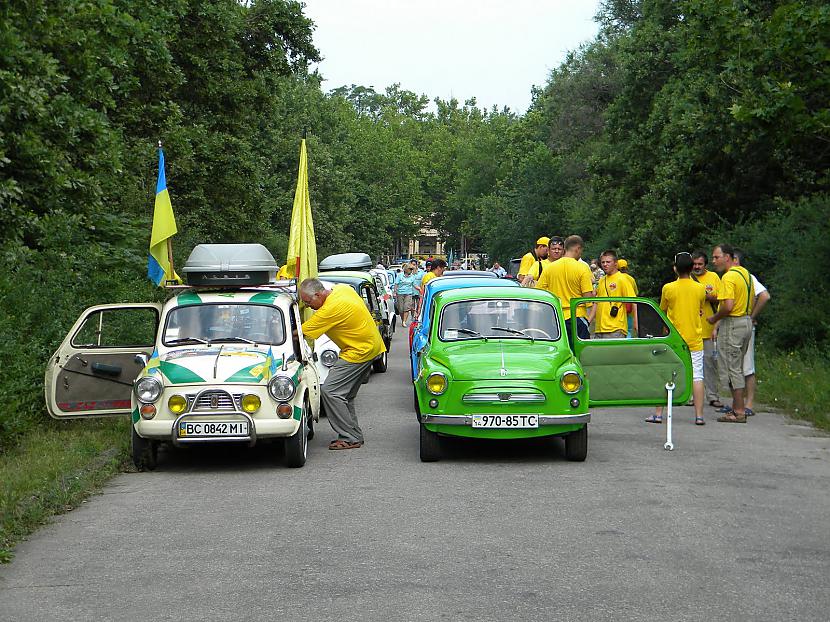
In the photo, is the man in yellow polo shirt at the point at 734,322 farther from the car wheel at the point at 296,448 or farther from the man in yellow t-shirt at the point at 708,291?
the car wheel at the point at 296,448

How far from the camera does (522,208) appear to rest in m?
69.4

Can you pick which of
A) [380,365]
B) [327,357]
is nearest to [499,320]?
[327,357]

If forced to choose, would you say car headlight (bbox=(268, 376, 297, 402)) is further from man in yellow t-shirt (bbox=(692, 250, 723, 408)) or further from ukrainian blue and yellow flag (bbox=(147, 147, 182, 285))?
man in yellow t-shirt (bbox=(692, 250, 723, 408))

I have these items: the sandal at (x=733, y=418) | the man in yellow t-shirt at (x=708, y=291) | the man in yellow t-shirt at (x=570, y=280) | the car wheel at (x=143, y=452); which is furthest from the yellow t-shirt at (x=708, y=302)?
the car wheel at (x=143, y=452)

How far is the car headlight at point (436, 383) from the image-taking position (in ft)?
37.6

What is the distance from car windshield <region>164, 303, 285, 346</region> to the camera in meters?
12.1

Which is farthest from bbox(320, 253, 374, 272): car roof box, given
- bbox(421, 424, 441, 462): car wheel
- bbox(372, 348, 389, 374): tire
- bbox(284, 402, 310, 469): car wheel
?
bbox(284, 402, 310, 469): car wheel

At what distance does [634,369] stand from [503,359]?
4.69 ft

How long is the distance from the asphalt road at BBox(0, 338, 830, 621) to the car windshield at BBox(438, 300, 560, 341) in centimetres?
119

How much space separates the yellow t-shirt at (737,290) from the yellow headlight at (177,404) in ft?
22.3

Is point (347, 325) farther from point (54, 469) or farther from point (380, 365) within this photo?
point (380, 365)

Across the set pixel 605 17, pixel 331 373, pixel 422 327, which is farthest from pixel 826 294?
pixel 605 17

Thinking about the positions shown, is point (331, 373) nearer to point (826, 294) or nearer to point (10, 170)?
point (10, 170)

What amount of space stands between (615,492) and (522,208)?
60.2 metres
